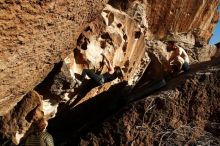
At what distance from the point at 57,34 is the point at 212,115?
396cm

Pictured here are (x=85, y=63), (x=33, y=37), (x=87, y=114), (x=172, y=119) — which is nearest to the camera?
(x=33, y=37)

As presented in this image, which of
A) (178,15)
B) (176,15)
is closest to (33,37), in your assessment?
(176,15)

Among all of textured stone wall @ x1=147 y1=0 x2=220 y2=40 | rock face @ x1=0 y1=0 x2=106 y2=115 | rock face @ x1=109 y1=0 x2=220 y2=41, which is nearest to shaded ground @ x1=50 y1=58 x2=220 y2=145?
rock face @ x1=0 y1=0 x2=106 y2=115

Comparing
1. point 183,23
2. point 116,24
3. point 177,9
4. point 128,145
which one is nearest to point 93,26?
point 116,24

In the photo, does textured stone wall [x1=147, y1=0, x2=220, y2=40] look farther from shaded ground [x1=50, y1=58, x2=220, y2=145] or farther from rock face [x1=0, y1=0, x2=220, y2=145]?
shaded ground [x1=50, y1=58, x2=220, y2=145]

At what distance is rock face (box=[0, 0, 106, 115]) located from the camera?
558 centimetres

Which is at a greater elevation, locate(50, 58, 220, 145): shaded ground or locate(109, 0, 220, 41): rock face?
locate(109, 0, 220, 41): rock face

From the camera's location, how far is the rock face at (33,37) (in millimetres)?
5582

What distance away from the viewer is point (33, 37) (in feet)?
20.2

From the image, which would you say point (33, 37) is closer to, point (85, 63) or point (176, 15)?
point (85, 63)

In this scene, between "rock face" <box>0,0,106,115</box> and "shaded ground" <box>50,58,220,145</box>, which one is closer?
"rock face" <box>0,0,106,115</box>

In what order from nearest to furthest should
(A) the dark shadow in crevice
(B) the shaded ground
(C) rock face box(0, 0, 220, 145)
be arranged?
1. (C) rock face box(0, 0, 220, 145)
2. (B) the shaded ground
3. (A) the dark shadow in crevice

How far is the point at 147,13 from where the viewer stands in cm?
1259

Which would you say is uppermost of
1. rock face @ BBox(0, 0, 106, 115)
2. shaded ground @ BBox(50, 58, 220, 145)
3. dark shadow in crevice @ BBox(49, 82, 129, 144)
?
rock face @ BBox(0, 0, 106, 115)
